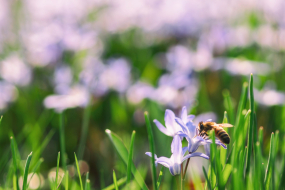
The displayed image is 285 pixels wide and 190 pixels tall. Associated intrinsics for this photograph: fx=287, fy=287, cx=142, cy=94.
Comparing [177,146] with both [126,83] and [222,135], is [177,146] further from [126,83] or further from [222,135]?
[126,83]

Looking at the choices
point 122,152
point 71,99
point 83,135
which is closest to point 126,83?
point 71,99

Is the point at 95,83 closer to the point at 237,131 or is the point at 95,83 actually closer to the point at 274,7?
the point at 237,131

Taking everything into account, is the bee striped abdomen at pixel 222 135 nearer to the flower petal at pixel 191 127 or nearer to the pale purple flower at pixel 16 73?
the flower petal at pixel 191 127

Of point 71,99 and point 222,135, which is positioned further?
point 71,99

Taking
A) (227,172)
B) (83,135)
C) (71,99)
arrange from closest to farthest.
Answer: (227,172) → (83,135) → (71,99)

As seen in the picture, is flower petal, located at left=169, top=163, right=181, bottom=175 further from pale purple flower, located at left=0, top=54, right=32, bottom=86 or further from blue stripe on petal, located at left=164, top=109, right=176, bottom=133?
pale purple flower, located at left=0, top=54, right=32, bottom=86

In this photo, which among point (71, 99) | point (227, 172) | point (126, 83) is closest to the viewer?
point (227, 172)

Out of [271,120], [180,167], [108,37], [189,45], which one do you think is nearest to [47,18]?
[108,37]

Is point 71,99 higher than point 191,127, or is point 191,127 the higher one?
point 191,127

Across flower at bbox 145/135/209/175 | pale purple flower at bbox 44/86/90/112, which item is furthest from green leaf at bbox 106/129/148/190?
pale purple flower at bbox 44/86/90/112
